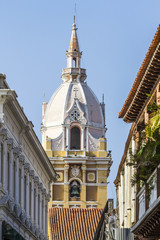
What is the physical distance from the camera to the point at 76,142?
318ft

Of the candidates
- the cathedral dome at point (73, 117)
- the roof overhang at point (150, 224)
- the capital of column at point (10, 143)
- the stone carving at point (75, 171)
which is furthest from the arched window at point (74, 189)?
the roof overhang at point (150, 224)

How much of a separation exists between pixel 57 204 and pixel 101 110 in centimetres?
1187

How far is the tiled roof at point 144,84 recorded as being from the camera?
2804cm

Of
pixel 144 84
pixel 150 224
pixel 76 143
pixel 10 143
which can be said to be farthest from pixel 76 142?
pixel 150 224

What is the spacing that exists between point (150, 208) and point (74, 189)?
67908 mm

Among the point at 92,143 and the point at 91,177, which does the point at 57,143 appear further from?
the point at 91,177

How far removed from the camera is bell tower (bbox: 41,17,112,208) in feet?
303

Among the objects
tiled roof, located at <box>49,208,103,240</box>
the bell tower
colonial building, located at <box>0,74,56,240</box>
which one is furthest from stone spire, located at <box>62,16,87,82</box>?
colonial building, located at <box>0,74,56,240</box>

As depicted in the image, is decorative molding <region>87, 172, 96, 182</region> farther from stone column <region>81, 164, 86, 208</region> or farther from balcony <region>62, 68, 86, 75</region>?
balcony <region>62, 68, 86, 75</region>

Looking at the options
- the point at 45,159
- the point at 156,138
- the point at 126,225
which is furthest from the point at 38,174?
the point at 156,138

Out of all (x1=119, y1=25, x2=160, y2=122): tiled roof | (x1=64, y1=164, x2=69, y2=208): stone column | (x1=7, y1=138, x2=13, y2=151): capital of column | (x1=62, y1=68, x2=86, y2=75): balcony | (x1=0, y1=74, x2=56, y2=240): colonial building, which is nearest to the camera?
(x1=119, y1=25, x2=160, y2=122): tiled roof

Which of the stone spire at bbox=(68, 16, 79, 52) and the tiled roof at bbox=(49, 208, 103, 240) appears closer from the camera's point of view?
the tiled roof at bbox=(49, 208, 103, 240)

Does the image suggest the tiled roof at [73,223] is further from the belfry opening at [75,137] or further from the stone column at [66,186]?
the belfry opening at [75,137]

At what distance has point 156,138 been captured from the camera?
79.9 ft
